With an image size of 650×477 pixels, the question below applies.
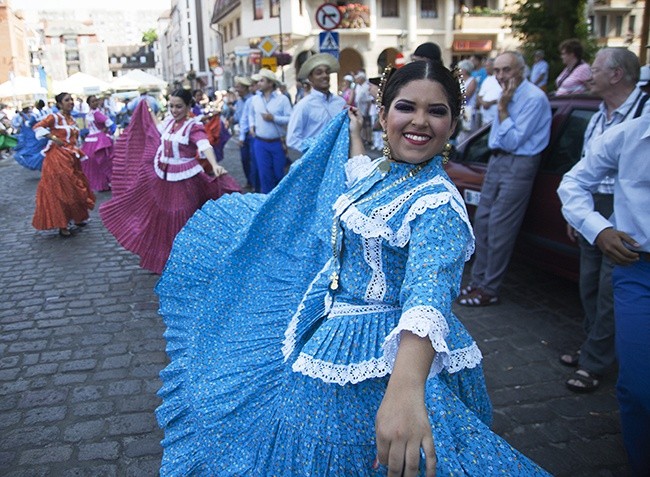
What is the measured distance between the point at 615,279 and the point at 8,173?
16499 mm

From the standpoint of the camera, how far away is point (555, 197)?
507 centimetres

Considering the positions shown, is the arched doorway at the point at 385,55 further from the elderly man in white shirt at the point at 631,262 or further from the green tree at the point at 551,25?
the elderly man in white shirt at the point at 631,262

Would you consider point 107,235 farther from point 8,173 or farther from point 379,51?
point 379,51

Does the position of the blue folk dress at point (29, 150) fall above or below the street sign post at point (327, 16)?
below

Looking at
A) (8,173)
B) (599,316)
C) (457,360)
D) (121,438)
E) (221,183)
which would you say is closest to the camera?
(457,360)

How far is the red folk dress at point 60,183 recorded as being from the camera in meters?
8.34

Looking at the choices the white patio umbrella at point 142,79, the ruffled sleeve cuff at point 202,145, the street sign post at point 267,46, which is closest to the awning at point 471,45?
the white patio umbrella at point 142,79

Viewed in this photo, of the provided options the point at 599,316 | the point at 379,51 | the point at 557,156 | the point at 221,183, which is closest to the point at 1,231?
the point at 221,183

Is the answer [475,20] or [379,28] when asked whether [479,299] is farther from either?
[475,20]

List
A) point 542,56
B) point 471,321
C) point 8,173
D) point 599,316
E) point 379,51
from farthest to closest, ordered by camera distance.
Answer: point 379,51, point 8,173, point 542,56, point 471,321, point 599,316

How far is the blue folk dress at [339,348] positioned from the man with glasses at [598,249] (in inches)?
74.6

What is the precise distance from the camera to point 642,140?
108 inches

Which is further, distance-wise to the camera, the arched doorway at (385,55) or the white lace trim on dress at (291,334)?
the arched doorway at (385,55)

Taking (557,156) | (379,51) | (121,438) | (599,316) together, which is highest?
(379,51)
